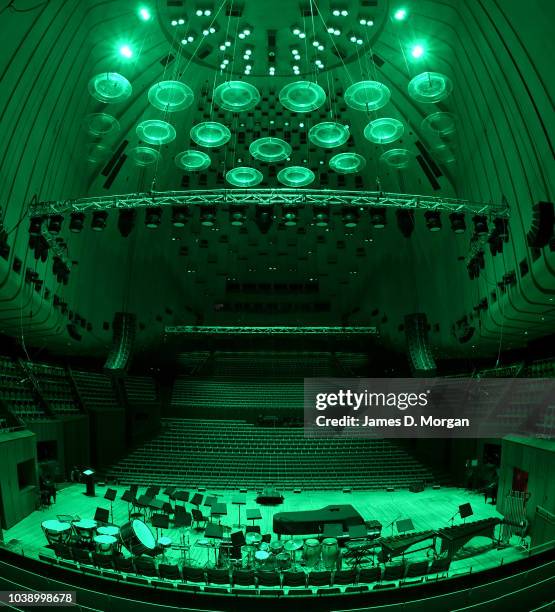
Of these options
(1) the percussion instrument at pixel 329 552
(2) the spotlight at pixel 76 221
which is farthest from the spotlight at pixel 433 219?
(2) the spotlight at pixel 76 221

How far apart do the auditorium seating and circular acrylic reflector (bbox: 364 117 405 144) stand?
13.3m

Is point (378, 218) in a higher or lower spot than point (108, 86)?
lower

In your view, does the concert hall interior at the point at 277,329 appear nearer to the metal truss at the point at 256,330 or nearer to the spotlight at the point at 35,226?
the spotlight at the point at 35,226

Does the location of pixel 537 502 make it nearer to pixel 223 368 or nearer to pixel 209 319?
pixel 223 368

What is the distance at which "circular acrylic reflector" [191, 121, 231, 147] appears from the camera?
29.0 ft

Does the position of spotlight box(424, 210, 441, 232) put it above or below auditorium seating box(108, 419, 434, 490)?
above

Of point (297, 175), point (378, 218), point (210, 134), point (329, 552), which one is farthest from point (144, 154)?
point (329, 552)

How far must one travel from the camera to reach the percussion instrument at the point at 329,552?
32.7ft

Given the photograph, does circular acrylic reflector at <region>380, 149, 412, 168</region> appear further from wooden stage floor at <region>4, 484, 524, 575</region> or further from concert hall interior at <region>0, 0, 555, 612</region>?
wooden stage floor at <region>4, 484, 524, 575</region>

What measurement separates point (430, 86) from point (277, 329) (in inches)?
852

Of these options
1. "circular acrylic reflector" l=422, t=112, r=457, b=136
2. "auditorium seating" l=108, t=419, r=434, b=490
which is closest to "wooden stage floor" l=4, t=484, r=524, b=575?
"auditorium seating" l=108, t=419, r=434, b=490

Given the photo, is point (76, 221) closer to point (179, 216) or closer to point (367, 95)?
point (179, 216)

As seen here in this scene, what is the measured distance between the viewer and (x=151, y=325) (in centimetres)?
2875

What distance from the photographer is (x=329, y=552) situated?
10.4m
